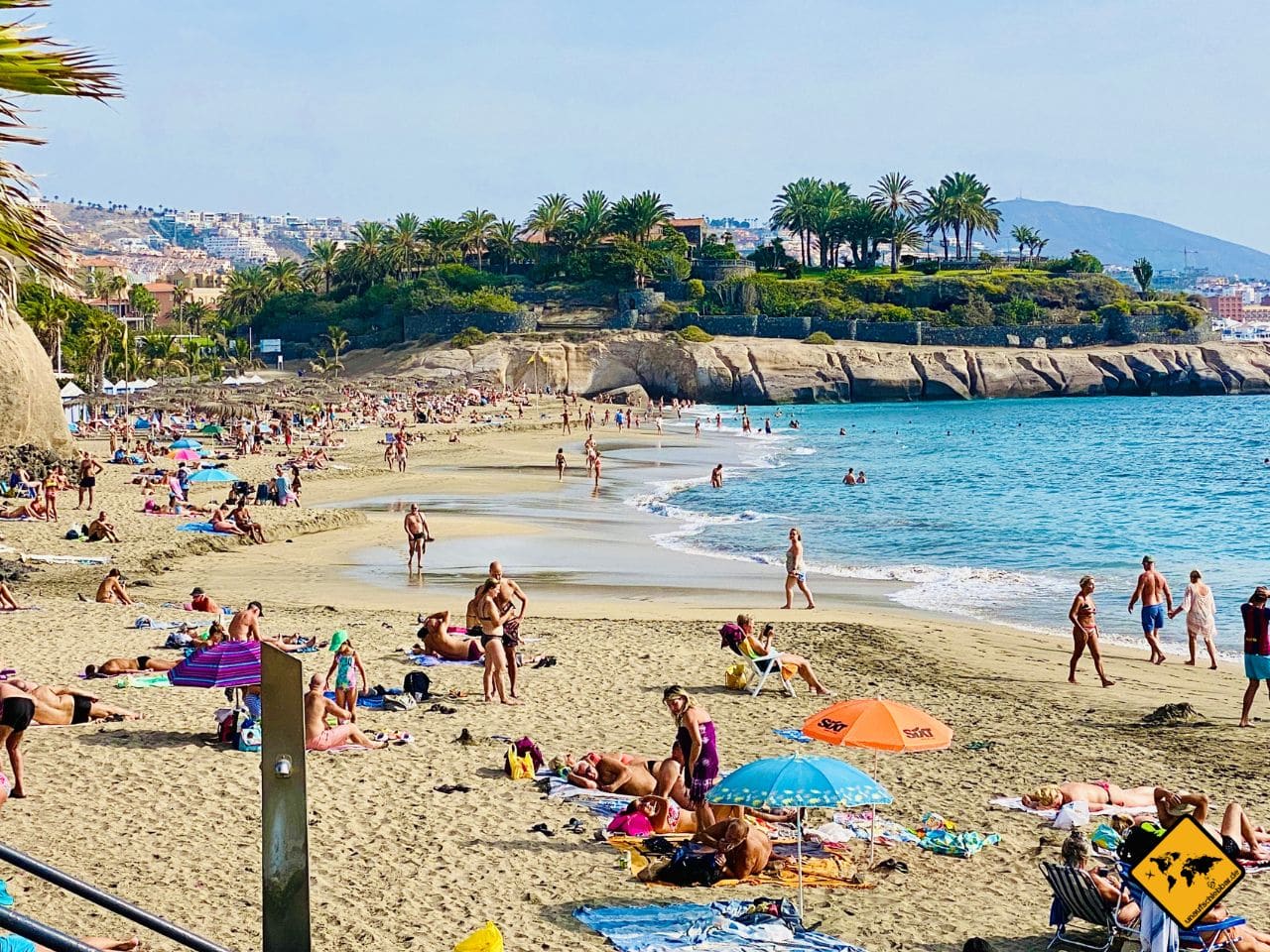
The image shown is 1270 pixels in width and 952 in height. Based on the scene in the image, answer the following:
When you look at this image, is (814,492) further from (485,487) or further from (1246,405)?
(1246,405)

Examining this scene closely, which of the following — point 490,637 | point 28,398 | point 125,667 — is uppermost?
point 28,398

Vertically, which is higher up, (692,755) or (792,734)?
(692,755)

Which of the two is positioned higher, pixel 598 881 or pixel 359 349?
pixel 359 349

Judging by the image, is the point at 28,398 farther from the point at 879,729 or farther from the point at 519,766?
the point at 879,729

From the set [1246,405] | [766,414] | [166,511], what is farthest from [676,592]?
[1246,405]

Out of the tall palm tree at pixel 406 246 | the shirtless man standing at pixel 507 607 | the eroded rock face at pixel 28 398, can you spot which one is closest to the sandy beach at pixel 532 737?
the shirtless man standing at pixel 507 607

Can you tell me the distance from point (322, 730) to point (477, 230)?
293ft

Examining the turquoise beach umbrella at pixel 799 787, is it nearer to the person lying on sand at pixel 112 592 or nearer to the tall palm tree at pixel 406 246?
the person lying on sand at pixel 112 592

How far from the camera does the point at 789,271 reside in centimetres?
10031

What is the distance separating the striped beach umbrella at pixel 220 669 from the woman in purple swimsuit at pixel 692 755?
342 cm

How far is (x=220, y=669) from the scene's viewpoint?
1046cm

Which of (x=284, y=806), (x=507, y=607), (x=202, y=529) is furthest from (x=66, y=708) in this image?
(x=202, y=529)

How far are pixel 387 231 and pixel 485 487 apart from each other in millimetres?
67277

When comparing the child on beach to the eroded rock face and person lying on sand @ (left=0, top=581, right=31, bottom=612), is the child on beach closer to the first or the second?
person lying on sand @ (left=0, top=581, right=31, bottom=612)
